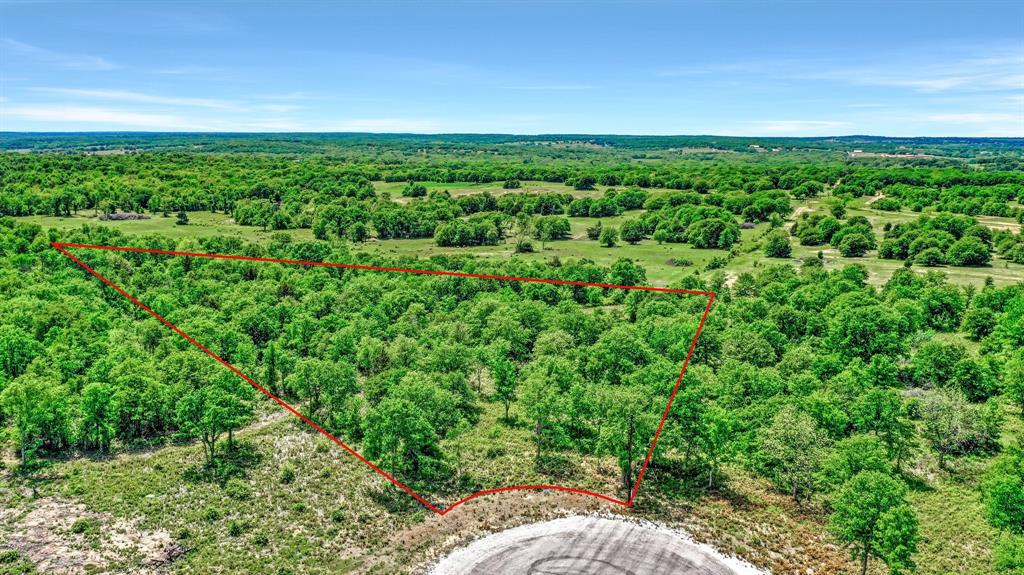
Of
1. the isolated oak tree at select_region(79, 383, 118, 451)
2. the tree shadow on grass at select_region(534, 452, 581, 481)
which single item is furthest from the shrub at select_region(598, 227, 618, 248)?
the isolated oak tree at select_region(79, 383, 118, 451)

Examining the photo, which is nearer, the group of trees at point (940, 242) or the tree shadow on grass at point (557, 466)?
the tree shadow on grass at point (557, 466)

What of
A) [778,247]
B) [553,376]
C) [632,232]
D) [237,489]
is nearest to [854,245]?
[778,247]

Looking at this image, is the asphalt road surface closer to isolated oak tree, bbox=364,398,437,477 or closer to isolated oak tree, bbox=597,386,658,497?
isolated oak tree, bbox=597,386,658,497

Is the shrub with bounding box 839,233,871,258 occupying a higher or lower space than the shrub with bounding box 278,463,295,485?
higher

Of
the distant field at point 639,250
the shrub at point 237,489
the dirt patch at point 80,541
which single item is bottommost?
the shrub at point 237,489

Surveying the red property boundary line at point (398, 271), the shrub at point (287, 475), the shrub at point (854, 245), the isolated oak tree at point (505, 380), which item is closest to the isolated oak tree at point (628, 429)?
the red property boundary line at point (398, 271)

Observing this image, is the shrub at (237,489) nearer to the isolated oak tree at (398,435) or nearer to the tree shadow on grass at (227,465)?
the tree shadow on grass at (227,465)

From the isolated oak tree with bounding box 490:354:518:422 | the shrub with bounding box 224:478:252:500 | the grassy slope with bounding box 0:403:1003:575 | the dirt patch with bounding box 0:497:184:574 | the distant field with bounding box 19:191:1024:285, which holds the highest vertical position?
the distant field with bounding box 19:191:1024:285
